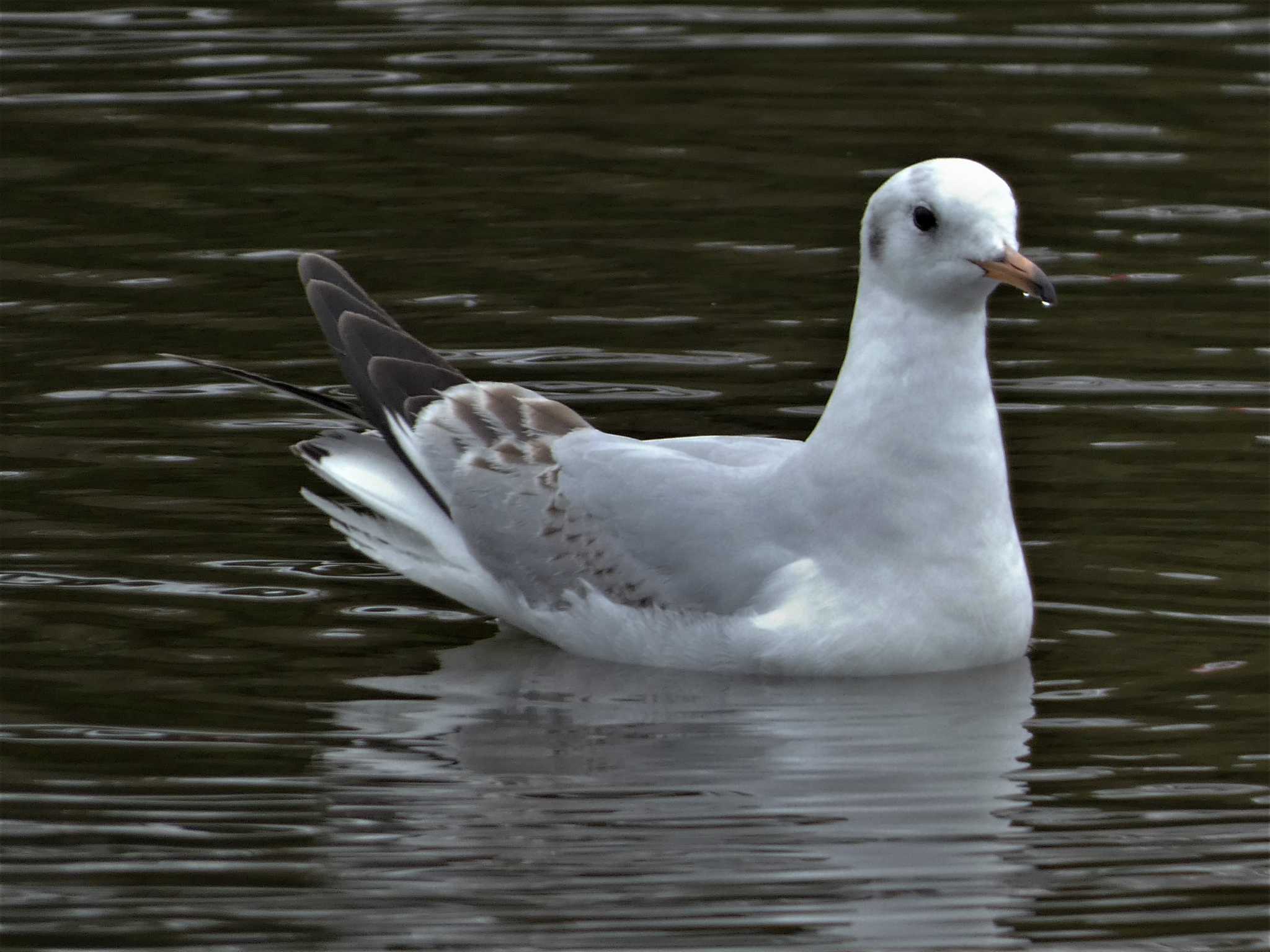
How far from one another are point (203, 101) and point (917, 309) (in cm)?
858

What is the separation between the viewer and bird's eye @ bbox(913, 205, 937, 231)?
23.2 feet

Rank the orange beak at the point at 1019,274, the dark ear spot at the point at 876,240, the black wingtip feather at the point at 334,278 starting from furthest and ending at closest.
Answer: the black wingtip feather at the point at 334,278 < the dark ear spot at the point at 876,240 < the orange beak at the point at 1019,274

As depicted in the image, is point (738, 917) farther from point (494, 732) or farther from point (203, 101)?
point (203, 101)

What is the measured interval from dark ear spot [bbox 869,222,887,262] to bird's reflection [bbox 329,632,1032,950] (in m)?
1.18

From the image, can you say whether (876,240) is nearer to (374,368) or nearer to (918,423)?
(918,423)

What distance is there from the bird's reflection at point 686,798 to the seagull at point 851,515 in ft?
0.51

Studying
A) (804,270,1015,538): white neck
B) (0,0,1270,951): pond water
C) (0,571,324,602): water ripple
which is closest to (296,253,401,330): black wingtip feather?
(0,0,1270,951): pond water

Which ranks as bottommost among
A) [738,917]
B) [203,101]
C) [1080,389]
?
[738,917]

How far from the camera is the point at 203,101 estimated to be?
14977mm

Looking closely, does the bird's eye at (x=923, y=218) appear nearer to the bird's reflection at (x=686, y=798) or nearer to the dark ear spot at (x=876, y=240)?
the dark ear spot at (x=876, y=240)

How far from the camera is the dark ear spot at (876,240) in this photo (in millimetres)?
7203

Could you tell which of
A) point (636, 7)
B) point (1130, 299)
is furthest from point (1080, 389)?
point (636, 7)

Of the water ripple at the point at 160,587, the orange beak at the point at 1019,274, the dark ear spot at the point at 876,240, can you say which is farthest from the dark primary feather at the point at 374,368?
the orange beak at the point at 1019,274

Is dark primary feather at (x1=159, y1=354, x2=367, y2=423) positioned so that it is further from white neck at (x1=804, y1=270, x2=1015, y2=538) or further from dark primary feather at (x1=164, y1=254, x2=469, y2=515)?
white neck at (x1=804, y1=270, x2=1015, y2=538)
